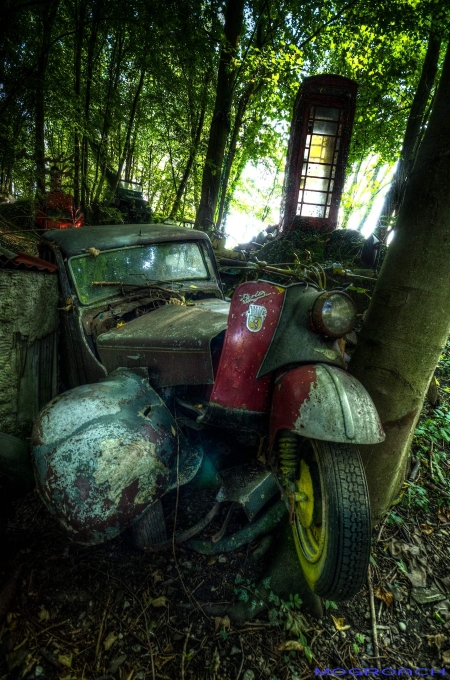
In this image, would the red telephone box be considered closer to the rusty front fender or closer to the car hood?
the car hood

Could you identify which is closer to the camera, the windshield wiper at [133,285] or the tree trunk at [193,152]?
the windshield wiper at [133,285]

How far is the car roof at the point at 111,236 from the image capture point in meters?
3.00

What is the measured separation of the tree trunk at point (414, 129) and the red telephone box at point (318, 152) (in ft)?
4.74

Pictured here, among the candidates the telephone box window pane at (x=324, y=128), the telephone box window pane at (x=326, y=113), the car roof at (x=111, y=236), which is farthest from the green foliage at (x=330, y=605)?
the telephone box window pane at (x=326, y=113)

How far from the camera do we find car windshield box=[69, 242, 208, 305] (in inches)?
115

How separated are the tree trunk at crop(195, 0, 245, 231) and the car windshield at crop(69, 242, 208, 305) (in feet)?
16.0

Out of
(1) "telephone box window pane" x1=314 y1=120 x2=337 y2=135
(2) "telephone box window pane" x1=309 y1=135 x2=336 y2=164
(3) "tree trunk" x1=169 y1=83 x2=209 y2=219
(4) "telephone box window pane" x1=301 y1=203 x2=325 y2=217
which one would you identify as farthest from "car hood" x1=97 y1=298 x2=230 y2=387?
(3) "tree trunk" x1=169 y1=83 x2=209 y2=219

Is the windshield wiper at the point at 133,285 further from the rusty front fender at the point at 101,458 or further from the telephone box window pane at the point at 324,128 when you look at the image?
the telephone box window pane at the point at 324,128

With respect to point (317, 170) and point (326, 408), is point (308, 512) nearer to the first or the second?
point (326, 408)

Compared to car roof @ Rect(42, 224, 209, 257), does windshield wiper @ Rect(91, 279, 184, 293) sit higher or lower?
lower

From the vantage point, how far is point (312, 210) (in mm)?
8398

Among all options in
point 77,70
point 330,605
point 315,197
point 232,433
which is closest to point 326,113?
point 315,197

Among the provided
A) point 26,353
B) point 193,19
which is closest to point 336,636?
point 26,353

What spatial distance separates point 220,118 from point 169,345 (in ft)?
25.5
